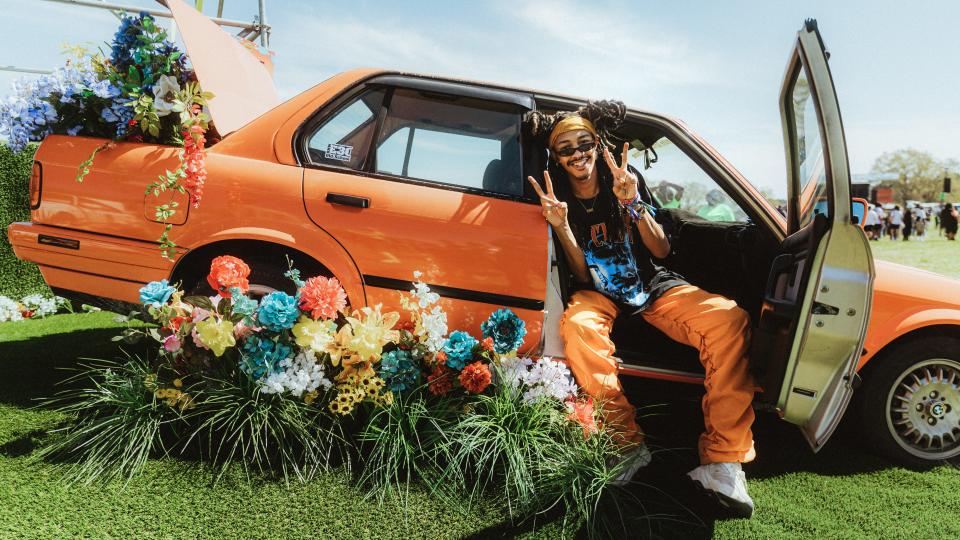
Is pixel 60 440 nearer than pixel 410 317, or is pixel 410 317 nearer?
pixel 60 440

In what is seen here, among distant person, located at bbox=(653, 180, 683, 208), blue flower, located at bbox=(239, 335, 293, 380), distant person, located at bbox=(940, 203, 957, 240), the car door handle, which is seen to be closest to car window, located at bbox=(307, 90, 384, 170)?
the car door handle

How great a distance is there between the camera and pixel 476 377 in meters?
2.54

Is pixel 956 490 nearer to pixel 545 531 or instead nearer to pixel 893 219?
pixel 545 531

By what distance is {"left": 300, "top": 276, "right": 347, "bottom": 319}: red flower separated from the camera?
2449mm

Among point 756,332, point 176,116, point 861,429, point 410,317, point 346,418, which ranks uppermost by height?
point 176,116

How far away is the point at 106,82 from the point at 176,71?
326mm

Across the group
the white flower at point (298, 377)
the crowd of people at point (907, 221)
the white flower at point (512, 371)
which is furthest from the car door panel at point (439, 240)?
the crowd of people at point (907, 221)

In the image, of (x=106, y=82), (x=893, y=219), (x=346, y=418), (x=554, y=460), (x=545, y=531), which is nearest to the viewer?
(x=545, y=531)

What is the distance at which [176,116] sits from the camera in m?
2.83

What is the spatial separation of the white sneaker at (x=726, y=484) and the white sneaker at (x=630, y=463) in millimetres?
206

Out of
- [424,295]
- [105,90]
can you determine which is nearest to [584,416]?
[424,295]

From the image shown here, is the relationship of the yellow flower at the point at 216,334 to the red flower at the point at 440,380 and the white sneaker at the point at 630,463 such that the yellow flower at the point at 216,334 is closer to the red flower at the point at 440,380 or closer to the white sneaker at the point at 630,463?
the red flower at the point at 440,380

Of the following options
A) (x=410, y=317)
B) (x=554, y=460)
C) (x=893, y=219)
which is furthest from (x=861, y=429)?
(x=893, y=219)

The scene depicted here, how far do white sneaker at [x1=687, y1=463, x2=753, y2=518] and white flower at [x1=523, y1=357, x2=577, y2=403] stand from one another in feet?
2.13
